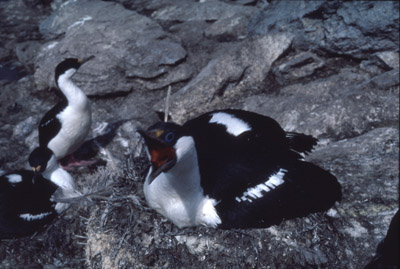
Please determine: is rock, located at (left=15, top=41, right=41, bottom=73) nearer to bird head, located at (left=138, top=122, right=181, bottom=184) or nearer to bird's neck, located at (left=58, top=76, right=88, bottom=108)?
bird's neck, located at (left=58, top=76, right=88, bottom=108)

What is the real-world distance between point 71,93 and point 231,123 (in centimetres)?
207

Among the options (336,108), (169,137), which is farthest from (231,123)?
(336,108)

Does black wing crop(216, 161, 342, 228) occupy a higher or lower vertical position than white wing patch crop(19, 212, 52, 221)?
higher

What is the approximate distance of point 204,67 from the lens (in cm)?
446

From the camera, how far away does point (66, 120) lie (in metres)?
3.81

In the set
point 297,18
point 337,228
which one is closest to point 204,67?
point 297,18

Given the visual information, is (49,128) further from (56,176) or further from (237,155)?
(237,155)

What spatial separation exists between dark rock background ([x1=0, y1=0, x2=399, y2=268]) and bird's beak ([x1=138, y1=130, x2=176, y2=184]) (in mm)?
576

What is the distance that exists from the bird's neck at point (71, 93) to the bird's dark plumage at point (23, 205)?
2.80 feet

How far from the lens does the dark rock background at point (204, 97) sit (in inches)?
92.0

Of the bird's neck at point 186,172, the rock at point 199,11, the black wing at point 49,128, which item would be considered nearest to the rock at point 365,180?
the bird's neck at point 186,172

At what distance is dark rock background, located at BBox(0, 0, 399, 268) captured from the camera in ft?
7.66

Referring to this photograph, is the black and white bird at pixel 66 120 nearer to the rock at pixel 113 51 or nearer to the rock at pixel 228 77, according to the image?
the rock at pixel 113 51

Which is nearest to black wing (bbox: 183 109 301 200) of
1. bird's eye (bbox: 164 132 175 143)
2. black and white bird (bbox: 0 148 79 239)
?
bird's eye (bbox: 164 132 175 143)
